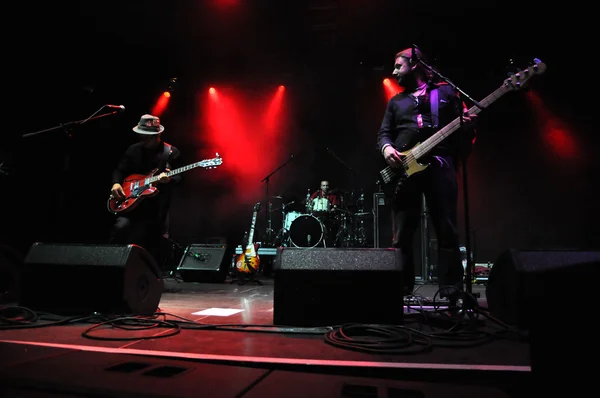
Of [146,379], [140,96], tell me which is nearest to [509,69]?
[146,379]

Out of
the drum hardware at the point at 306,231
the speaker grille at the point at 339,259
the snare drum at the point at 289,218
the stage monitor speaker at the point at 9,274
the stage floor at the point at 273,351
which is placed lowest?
the stage floor at the point at 273,351

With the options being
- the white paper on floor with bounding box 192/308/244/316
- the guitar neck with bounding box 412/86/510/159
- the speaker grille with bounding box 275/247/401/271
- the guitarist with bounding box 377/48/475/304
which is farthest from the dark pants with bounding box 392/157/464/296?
the white paper on floor with bounding box 192/308/244/316

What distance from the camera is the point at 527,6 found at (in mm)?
6164

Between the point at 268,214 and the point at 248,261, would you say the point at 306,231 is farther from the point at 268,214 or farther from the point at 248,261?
the point at 248,261

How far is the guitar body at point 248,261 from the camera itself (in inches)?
260

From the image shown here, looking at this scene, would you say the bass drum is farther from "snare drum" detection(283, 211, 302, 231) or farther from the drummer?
"snare drum" detection(283, 211, 302, 231)

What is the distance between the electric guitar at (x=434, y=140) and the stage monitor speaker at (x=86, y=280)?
6.65ft

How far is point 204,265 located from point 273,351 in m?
4.61

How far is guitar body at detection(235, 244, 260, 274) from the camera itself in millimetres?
6594

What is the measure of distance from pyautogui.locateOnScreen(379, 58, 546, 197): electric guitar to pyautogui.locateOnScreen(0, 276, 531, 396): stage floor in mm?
1056

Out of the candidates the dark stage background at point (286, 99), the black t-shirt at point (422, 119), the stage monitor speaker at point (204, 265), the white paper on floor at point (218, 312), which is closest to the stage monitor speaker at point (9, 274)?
the white paper on floor at point (218, 312)

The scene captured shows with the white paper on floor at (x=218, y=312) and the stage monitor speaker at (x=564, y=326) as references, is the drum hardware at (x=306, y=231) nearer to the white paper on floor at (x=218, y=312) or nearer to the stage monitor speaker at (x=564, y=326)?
the white paper on floor at (x=218, y=312)

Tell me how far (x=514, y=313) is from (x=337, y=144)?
803cm

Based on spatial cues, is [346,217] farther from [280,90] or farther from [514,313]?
[514,313]
